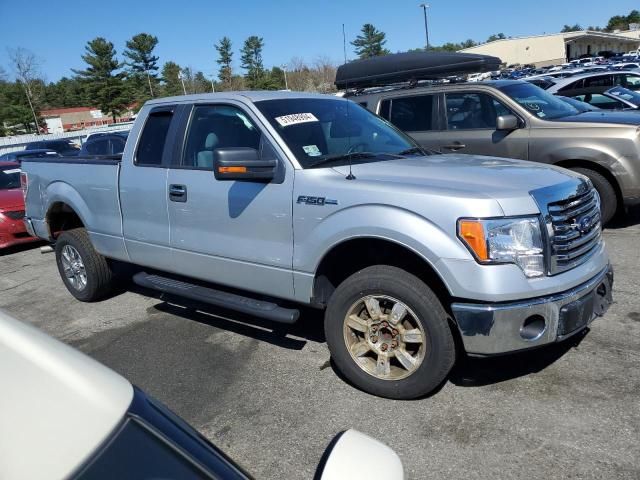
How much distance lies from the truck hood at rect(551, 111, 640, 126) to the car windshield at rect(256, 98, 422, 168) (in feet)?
10.7

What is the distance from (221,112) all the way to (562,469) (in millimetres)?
3393

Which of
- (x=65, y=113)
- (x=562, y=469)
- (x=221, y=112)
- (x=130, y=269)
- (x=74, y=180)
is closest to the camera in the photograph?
(x=562, y=469)

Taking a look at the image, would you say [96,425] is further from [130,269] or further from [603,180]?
[603,180]

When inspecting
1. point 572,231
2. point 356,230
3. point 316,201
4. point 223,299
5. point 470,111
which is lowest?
point 223,299

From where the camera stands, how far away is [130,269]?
6023 mm

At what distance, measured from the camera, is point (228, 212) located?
4.11 meters

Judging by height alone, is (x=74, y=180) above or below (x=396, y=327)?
above

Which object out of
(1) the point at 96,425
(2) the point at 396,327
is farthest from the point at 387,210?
(1) the point at 96,425

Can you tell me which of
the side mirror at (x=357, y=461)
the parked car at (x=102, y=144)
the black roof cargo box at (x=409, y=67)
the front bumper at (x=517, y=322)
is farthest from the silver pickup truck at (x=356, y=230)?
the parked car at (x=102, y=144)

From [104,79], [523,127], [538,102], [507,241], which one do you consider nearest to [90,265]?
[507,241]

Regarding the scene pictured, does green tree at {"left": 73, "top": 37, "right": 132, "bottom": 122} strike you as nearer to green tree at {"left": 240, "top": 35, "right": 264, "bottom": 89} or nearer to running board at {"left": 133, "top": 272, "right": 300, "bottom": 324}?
green tree at {"left": 240, "top": 35, "right": 264, "bottom": 89}

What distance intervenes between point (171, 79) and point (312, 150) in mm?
89548

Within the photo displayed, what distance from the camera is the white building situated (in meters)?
76.6

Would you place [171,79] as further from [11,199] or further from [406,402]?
[406,402]
